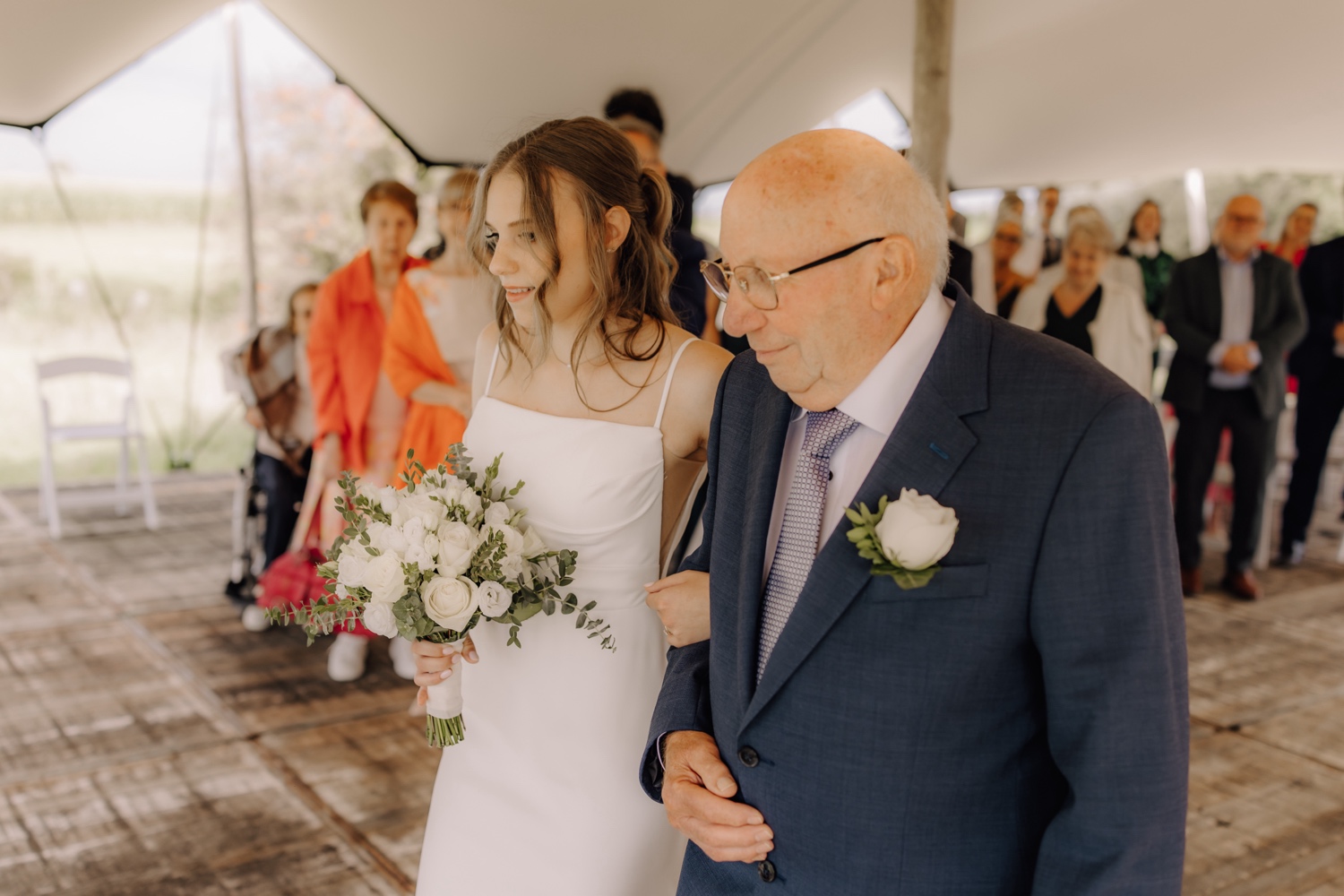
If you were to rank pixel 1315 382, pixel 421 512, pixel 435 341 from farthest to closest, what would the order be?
1. pixel 1315 382
2. pixel 435 341
3. pixel 421 512

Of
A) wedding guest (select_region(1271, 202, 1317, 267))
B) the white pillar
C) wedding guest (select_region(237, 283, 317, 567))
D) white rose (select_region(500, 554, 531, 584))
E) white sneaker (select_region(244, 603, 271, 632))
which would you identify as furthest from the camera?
the white pillar

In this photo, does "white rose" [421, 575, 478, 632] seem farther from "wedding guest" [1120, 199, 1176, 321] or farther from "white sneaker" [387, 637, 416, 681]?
"wedding guest" [1120, 199, 1176, 321]

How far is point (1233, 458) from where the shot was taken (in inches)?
243

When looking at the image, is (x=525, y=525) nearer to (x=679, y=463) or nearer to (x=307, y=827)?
(x=679, y=463)

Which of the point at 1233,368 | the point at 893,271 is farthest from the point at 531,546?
the point at 1233,368

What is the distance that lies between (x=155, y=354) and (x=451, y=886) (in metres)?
8.71

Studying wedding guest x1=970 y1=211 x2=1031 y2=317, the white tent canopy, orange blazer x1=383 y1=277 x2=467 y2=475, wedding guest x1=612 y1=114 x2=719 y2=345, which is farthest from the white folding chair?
wedding guest x1=970 y1=211 x2=1031 y2=317

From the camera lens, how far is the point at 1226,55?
246 inches

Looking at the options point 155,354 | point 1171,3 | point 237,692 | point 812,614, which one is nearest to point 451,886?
point 812,614

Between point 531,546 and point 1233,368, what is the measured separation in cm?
530

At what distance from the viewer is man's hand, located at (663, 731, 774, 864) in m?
1.33

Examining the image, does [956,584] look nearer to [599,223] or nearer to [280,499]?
[599,223]

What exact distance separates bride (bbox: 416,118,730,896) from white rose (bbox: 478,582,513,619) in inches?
6.9

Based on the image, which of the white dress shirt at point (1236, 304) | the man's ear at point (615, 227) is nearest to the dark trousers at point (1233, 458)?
the white dress shirt at point (1236, 304)
